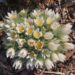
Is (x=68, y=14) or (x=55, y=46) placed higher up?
(x=68, y=14)

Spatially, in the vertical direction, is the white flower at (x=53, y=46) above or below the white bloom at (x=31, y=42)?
below

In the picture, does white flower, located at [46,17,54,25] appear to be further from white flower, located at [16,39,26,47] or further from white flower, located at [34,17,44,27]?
white flower, located at [16,39,26,47]

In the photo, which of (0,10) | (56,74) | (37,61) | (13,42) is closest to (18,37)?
(13,42)

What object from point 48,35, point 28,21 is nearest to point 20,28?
point 28,21

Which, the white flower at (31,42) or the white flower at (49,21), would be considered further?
the white flower at (49,21)

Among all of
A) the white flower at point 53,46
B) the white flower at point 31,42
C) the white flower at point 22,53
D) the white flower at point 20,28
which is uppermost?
the white flower at point 20,28

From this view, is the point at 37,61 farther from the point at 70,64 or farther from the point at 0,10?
the point at 0,10

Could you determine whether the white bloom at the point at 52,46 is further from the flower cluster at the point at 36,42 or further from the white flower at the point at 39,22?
the white flower at the point at 39,22

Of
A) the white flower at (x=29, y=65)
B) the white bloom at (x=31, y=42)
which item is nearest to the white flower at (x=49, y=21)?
the white bloom at (x=31, y=42)
